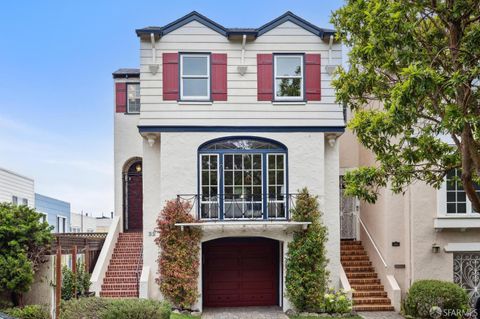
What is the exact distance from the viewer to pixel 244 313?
15.7 metres

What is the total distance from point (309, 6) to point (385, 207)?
6706mm

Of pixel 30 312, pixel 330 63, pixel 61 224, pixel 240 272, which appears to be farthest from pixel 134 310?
pixel 61 224

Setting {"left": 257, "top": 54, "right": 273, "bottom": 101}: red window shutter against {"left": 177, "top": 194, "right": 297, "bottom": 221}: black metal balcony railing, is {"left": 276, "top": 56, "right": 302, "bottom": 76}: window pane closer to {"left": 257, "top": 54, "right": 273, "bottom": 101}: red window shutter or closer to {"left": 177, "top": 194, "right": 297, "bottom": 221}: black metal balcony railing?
{"left": 257, "top": 54, "right": 273, "bottom": 101}: red window shutter

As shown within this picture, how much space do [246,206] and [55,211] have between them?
834 inches

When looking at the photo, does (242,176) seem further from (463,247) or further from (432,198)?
(463,247)

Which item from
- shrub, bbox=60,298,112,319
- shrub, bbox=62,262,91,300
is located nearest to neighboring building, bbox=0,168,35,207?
shrub, bbox=62,262,91,300

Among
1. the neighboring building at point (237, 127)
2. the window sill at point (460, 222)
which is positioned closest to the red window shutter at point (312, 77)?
the neighboring building at point (237, 127)

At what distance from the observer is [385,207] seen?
1662cm

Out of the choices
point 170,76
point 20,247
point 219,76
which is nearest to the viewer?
point 20,247

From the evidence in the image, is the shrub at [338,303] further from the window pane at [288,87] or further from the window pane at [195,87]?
the window pane at [195,87]

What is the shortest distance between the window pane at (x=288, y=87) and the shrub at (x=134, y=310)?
7.69 metres

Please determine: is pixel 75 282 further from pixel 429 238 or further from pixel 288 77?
pixel 429 238

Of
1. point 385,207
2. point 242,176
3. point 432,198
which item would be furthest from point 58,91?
point 432,198

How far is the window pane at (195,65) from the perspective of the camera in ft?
52.8
